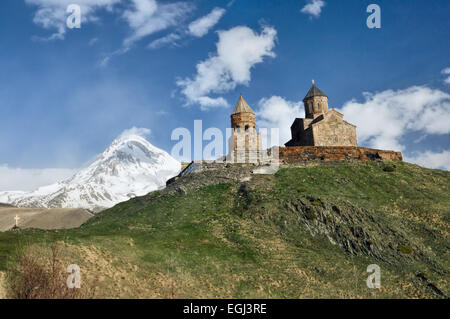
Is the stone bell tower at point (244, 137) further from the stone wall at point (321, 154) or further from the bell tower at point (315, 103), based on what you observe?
the bell tower at point (315, 103)

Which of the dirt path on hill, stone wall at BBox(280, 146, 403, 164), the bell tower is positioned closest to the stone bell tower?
stone wall at BBox(280, 146, 403, 164)

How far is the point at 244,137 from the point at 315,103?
19480mm

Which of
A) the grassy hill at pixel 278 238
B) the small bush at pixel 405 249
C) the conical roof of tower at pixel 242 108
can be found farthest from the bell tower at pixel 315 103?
the small bush at pixel 405 249

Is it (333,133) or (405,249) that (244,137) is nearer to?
(333,133)

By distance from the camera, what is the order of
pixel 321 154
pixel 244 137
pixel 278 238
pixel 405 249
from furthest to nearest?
1. pixel 244 137
2. pixel 321 154
3. pixel 278 238
4. pixel 405 249

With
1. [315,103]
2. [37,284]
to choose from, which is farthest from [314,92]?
Result: [37,284]

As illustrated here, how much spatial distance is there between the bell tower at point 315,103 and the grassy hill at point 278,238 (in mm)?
18607

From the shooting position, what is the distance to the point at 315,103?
Result: 60438 millimetres

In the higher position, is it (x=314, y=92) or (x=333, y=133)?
(x=314, y=92)

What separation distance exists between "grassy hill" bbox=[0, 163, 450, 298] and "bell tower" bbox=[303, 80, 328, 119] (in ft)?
61.0

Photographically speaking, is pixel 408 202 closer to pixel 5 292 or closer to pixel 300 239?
pixel 300 239

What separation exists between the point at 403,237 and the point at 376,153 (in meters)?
20.4

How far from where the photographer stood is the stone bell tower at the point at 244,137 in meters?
45.9

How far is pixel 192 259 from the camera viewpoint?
2384 centimetres
